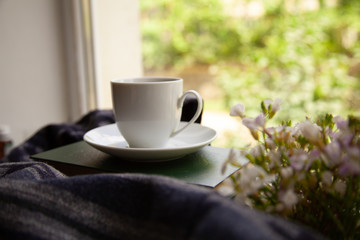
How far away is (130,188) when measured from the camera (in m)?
0.41

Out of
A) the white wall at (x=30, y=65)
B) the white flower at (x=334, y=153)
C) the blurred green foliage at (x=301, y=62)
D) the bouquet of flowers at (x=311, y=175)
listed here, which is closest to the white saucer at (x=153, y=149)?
the bouquet of flowers at (x=311, y=175)

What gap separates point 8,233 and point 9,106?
112 cm

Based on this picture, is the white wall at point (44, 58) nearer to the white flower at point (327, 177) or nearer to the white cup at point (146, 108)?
the white cup at point (146, 108)

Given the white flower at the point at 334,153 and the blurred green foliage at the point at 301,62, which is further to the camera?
the blurred green foliage at the point at 301,62

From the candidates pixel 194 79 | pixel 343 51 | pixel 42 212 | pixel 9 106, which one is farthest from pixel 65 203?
pixel 194 79

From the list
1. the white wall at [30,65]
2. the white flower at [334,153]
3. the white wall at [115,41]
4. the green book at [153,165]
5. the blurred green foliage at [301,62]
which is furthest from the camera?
the blurred green foliage at [301,62]

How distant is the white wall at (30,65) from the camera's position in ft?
4.46

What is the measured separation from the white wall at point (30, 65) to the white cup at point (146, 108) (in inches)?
35.0

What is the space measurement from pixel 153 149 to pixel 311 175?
0.25 meters

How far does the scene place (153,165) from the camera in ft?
2.01

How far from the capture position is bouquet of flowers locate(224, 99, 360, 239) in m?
0.35

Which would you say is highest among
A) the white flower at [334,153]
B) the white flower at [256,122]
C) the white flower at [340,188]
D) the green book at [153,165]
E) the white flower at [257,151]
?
the white flower at [256,122]

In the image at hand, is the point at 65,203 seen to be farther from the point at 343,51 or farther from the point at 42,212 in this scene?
the point at 343,51

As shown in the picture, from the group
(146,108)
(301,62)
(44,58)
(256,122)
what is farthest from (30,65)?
(301,62)
